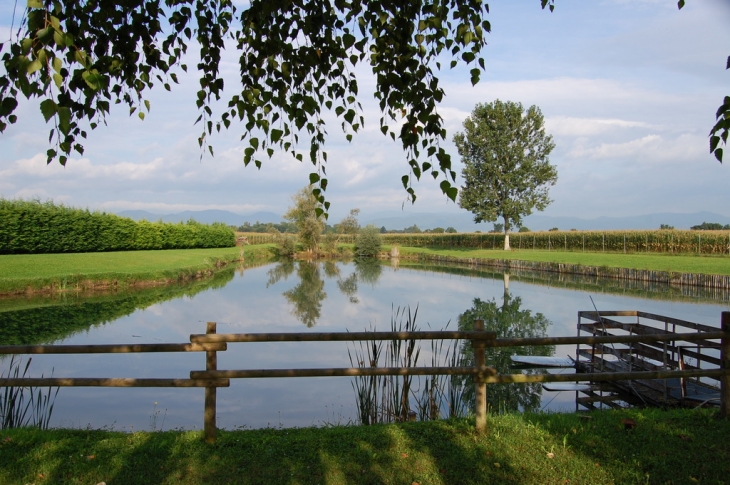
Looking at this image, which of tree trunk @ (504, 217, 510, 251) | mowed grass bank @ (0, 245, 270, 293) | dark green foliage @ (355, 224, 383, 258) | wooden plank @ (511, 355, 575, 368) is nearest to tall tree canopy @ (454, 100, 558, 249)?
tree trunk @ (504, 217, 510, 251)

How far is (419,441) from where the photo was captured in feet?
15.4

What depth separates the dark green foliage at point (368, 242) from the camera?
184 feet

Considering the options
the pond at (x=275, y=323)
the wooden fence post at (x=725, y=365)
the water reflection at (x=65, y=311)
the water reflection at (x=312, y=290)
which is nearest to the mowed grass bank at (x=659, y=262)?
the pond at (x=275, y=323)

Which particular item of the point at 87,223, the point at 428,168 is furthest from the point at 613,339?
the point at 87,223

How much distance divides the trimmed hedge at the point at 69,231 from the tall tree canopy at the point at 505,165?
2927 centimetres

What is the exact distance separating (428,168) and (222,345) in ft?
8.24

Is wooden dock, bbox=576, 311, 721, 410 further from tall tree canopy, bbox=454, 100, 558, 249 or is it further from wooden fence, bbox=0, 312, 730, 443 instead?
tall tree canopy, bbox=454, 100, 558, 249

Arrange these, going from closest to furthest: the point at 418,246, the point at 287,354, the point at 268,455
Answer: the point at 268,455 → the point at 287,354 → the point at 418,246

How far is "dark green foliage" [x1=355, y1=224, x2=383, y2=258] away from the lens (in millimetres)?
56125

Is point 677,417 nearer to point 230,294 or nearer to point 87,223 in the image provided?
point 230,294

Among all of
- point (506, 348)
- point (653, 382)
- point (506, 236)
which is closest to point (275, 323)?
point (506, 348)

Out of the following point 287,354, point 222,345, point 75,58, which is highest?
point 75,58

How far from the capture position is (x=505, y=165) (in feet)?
168

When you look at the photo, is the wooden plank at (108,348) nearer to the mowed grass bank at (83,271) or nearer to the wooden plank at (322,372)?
the wooden plank at (322,372)
